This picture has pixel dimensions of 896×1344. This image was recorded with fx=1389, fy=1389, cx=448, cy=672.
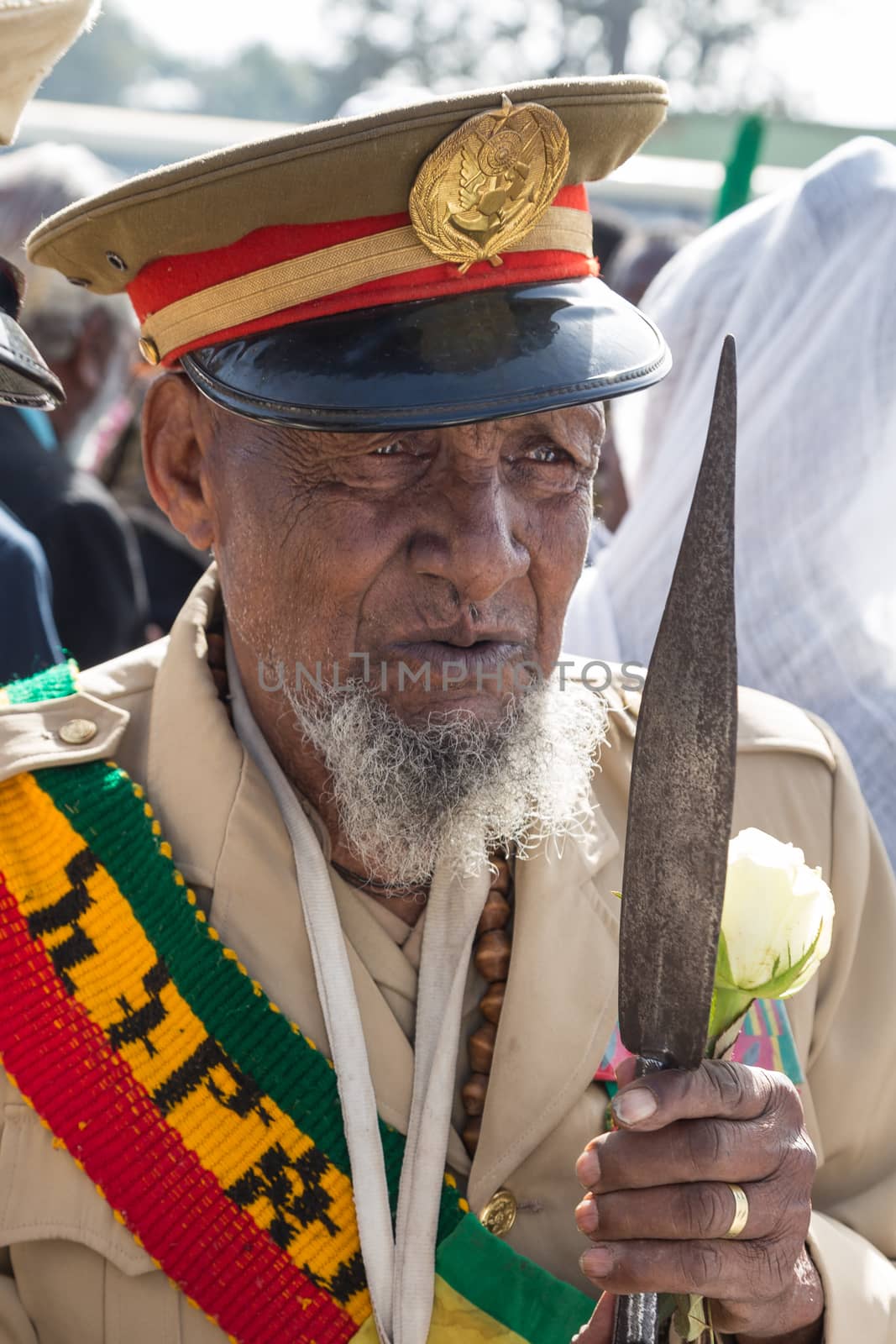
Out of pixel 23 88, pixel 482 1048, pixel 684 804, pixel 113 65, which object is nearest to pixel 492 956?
pixel 482 1048

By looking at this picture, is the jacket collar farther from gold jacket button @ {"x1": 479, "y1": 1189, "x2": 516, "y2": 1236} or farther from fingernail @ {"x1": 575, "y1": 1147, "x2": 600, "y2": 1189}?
fingernail @ {"x1": 575, "y1": 1147, "x2": 600, "y2": 1189}

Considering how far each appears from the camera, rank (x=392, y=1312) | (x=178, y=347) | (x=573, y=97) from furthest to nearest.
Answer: (x=178, y=347) < (x=573, y=97) < (x=392, y=1312)

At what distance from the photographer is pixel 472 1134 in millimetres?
2297

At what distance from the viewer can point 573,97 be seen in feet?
7.25

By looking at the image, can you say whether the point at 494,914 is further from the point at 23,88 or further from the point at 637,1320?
the point at 23,88

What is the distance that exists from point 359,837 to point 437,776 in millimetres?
184

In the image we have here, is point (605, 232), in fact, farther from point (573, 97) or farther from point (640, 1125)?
point (640, 1125)

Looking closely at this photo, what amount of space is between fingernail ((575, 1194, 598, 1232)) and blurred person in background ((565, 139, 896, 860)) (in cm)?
164

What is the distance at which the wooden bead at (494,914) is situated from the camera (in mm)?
2441

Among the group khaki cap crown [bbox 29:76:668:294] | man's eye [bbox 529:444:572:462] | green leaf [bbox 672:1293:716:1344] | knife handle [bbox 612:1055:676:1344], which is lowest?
green leaf [bbox 672:1293:716:1344]

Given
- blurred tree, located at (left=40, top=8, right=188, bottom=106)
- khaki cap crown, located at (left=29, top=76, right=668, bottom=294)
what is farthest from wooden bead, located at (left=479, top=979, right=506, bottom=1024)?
blurred tree, located at (left=40, top=8, right=188, bottom=106)

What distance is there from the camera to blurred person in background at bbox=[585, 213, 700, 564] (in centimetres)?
520

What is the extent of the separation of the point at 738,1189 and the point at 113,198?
1.71 m

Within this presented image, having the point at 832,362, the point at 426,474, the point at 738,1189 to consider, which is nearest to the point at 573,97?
the point at 426,474
